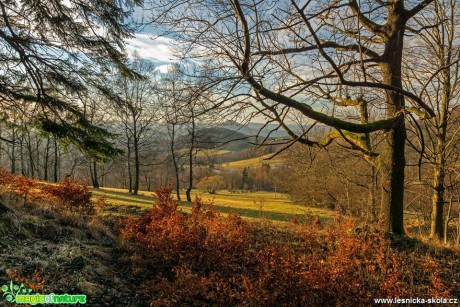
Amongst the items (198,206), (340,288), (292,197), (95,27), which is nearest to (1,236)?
(198,206)

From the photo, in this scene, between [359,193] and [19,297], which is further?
[359,193]

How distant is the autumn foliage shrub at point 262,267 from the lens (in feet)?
13.7

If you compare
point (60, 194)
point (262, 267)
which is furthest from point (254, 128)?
point (60, 194)

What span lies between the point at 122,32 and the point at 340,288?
723 centimetres

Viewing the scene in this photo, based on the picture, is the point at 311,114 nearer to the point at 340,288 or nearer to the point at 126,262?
the point at 340,288

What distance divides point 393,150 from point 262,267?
12.9ft

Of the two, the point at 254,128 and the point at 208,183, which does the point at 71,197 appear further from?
the point at 208,183

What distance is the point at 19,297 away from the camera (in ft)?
10.9

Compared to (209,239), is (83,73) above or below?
above

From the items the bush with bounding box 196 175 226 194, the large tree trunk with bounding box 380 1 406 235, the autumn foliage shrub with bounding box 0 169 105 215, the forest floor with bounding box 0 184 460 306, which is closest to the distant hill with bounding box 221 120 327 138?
the forest floor with bounding box 0 184 460 306

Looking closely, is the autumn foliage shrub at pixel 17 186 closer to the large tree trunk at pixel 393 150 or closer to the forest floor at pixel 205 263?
the forest floor at pixel 205 263

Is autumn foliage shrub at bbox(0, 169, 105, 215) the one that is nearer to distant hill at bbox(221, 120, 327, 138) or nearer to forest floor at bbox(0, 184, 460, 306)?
forest floor at bbox(0, 184, 460, 306)

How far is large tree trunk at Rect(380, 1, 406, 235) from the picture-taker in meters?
6.07

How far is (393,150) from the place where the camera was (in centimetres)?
643
